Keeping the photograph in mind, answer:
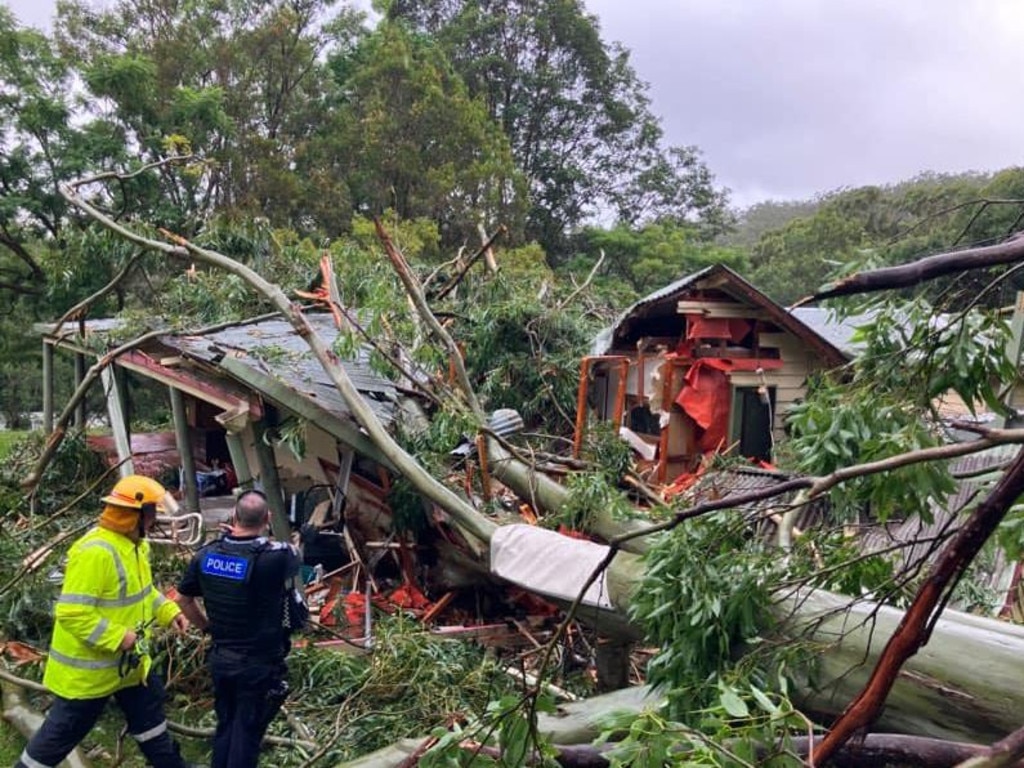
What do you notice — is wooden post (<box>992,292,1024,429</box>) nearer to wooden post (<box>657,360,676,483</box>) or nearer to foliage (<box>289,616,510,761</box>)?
foliage (<box>289,616,510,761</box>)

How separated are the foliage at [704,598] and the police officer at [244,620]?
1.81m

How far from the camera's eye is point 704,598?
8.78ft

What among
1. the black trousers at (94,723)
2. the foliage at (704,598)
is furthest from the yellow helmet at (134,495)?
the foliage at (704,598)

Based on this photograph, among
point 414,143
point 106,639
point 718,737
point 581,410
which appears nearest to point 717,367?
point 581,410

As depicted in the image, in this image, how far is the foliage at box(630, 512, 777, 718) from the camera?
8.68ft

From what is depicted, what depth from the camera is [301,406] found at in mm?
5453

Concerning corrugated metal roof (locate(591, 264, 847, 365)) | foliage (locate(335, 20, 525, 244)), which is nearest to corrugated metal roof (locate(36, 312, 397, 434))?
corrugated metal roof (locate(591, 264, 847, 365))

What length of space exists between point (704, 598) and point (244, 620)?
2.17 m

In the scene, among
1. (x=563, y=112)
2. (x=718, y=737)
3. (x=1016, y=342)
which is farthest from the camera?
(x=563, y=112)

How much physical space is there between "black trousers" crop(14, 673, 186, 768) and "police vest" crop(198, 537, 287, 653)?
48cm

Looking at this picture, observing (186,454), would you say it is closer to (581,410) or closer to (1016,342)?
(581,410)

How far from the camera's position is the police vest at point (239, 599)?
3.56m

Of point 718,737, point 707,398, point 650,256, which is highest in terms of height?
point 650,256

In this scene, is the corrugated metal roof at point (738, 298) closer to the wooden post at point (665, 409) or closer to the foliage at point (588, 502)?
the wooden post at point (665, 409)
